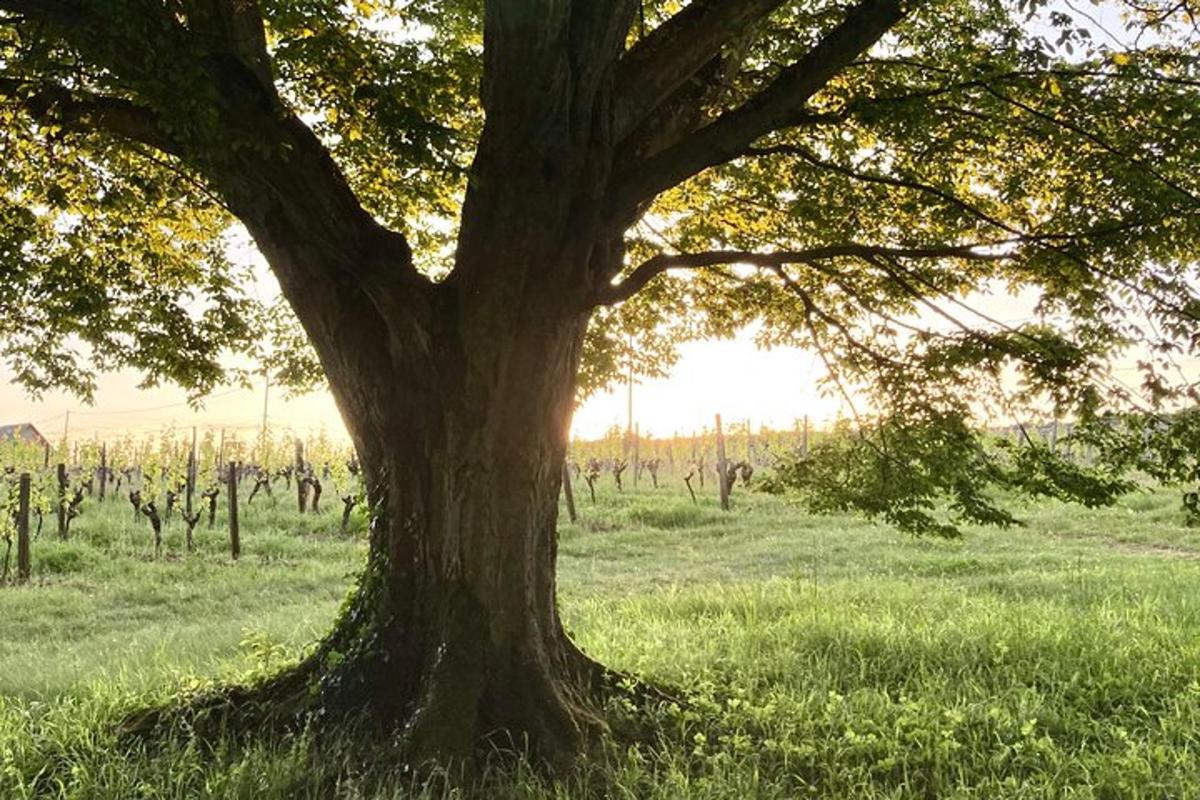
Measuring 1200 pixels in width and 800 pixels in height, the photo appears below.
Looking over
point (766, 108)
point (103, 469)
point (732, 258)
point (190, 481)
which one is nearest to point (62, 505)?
point (190, 481)

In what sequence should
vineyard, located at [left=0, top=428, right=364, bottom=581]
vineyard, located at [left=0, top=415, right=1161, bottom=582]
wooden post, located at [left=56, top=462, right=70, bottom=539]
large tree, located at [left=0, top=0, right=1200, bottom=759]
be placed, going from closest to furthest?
large tree, located at [left=0, top=0, right=1200, bottom=759], vineyard, located at [left=0, top=415, right=1161, bottom=582], vineyard, located at [left=0, top=428, right=364, bottom=581], wooden post, located at [left=56, top=462, right=70, bottom=539]

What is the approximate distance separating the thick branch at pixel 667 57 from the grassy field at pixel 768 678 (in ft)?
12.6

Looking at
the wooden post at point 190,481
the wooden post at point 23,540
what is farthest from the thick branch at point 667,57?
the wooden post at point 190,481

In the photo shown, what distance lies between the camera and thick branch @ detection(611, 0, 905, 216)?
4.79m

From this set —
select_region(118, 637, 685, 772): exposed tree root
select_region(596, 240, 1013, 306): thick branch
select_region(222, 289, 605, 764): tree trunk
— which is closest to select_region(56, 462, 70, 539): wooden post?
select_region(118, 637, 685, 772): exposed tree root

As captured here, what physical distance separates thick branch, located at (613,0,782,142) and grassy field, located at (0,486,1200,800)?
12.6ft

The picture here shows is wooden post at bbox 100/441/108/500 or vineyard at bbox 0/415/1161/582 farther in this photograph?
wooden post at bbox 100/441/108/500

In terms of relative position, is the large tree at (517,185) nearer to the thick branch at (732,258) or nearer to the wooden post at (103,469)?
the thick branch at (732,258)

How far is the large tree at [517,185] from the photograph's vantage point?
4.75m

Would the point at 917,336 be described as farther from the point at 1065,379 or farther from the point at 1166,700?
the point at 1166,700

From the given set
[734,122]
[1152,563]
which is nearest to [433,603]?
[734,122]

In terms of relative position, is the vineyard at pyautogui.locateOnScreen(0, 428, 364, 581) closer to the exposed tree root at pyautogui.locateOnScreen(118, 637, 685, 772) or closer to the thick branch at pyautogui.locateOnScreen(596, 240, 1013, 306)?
the exposed tree root at pyautogui.locateOnScreen(118, 637, 685, 772)

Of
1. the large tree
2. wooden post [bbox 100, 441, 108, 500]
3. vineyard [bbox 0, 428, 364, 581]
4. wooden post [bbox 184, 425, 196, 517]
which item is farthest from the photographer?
wooden post [bbox 100, 441, 108, 500]

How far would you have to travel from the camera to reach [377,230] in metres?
5.51
